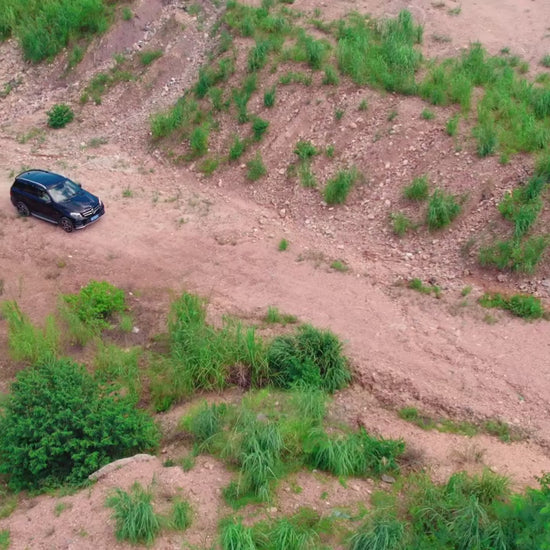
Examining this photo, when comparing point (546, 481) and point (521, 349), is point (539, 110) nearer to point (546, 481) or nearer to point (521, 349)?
point (521, 349)

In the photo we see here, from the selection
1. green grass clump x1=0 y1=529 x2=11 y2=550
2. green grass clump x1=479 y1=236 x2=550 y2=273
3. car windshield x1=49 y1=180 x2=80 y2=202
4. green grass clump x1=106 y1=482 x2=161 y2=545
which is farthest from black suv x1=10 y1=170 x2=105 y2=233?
green grass clump x1=479 y1=236 x2=550 y2=273

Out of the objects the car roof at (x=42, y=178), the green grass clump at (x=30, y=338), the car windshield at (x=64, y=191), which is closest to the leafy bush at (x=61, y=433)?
the green grass clump at (x=30, y=338)

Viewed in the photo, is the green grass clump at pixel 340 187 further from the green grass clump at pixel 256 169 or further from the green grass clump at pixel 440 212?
the green grass clump at pixel 440 212

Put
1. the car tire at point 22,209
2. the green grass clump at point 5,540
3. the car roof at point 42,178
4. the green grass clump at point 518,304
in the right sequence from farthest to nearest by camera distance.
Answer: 1. the car tire at point 22,209
2. the car roof at point 42,178
3. the green grass clump at point 518,304
4. the green grass clump at point 5,540

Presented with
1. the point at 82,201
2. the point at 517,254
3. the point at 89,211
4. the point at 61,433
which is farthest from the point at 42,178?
the point at 517,254

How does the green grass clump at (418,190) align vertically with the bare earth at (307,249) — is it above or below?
above

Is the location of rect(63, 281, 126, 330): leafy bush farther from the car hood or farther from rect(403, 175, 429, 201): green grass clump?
rect(403, 175, 429, 201): green grass clump

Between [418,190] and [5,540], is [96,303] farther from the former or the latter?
[418,190]
